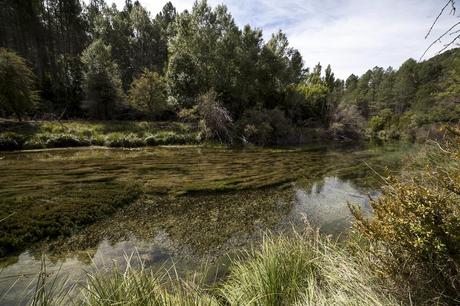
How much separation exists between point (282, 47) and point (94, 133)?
2153 cm

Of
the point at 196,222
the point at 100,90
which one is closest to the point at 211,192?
the point at 196,222

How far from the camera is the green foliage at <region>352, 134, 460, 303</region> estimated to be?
6.94ft

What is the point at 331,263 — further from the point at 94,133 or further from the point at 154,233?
the point at 94,133

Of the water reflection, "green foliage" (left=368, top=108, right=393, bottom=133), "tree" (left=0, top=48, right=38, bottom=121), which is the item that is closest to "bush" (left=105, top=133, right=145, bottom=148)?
"tree" (left=0, top=48, right=38, bottom=121)

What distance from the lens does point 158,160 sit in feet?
43.5

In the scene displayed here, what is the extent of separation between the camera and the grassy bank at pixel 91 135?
15.3 m

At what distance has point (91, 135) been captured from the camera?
17906mm

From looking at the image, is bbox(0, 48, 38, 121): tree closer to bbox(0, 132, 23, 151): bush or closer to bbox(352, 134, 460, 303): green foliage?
bbox(0, 132, 23, 151): bush

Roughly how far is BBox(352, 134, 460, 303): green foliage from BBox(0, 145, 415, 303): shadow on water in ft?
2.04

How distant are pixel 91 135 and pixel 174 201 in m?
13.2

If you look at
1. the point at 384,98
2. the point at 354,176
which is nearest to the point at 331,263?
the point at 354,176

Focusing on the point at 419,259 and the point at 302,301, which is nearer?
the point at 419,259

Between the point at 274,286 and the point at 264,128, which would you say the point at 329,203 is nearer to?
the point at 274,286

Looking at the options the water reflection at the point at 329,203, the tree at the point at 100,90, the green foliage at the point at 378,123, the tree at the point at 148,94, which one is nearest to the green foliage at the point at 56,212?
the water reflection at the point at 329,203
